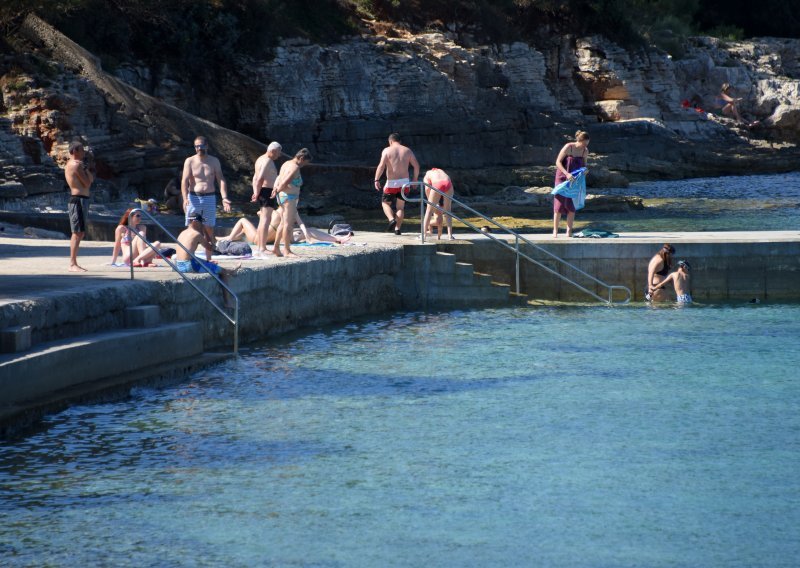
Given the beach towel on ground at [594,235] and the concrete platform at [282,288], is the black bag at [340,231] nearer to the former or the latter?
the concrete platform at [282,288]

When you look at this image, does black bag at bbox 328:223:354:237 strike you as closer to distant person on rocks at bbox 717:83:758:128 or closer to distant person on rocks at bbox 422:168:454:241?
distant person on rocks at bbox 422:168:454:241

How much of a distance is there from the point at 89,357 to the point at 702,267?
10.3m

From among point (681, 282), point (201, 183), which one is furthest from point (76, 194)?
point (681, 282)

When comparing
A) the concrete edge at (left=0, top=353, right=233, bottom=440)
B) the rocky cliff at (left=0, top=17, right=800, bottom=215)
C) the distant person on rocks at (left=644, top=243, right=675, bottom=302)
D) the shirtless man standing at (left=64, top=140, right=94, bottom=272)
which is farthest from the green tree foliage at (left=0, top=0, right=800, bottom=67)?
the concrete edge at (left=0, top=353, right=233, bottom=440)

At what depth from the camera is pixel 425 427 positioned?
447 inches

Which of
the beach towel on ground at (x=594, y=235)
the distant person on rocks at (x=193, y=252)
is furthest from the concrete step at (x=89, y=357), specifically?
the beach towel on ground at (x=594, y=235)

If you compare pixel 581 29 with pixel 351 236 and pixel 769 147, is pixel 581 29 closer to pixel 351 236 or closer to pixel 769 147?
pixel 769 147

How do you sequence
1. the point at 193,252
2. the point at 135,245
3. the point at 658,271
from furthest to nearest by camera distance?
the point at 658,271 → the point at 135,245 → the point at 193,252

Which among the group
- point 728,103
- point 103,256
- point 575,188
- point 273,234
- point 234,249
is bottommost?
point 103,256

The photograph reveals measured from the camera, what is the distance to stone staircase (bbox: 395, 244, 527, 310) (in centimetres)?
1856

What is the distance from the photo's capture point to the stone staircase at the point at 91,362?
414 inches

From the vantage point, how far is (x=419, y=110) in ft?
148

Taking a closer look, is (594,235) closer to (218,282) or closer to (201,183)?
(201,183)

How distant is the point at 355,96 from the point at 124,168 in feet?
51.3
